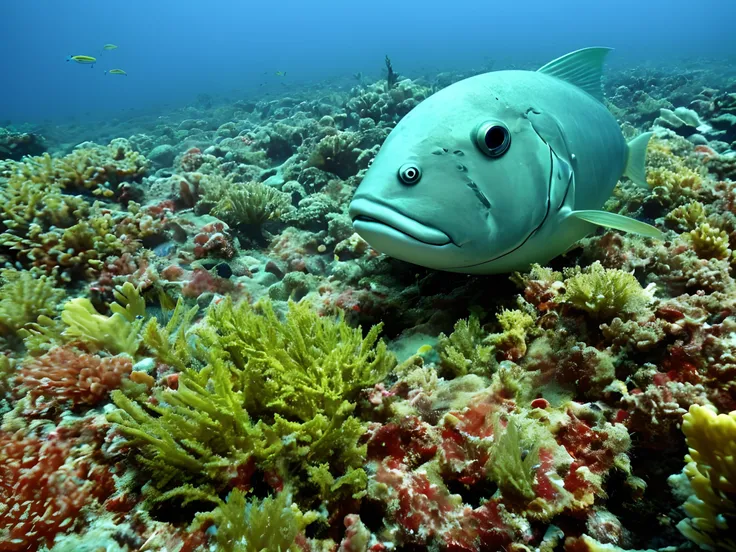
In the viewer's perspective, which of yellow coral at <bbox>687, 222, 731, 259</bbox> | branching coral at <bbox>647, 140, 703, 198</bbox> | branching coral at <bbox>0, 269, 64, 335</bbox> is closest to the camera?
yellow coral at <bbox>687, 222, 731, 259</bbox>

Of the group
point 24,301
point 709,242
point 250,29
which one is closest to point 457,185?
point 709,242

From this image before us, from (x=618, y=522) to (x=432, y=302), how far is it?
72.3 inches

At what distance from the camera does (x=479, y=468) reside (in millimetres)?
1753

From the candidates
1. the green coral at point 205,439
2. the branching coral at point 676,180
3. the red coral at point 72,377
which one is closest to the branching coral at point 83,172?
Result: the red coral at point 72,377

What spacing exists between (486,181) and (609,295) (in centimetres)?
102

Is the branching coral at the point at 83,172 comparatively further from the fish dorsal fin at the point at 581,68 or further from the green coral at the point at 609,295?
the green coral at the point at 609,295

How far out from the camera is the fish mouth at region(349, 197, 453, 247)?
6.78 feet

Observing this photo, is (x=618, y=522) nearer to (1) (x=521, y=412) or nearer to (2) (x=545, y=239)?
(1) (x=521, y=412)

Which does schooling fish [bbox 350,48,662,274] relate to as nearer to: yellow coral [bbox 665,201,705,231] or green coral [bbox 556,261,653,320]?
green coral [bbox 556,261,653,320]

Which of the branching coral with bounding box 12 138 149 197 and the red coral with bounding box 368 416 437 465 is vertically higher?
the branching coral with bounding box 12 138 149 197

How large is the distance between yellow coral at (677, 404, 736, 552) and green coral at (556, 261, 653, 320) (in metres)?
0.88

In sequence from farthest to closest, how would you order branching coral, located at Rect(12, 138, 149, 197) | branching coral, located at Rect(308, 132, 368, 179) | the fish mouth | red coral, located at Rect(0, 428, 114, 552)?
branching coral, located at Rect(308, 132, 368, 179), branching coral, located at Rect(12, 138, 149, 197), the fish mouth, red coral, located at Rect(0, 428, 114, 552)

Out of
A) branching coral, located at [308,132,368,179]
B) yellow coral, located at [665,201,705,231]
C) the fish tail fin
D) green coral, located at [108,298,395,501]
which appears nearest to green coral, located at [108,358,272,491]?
green coral, located at [108,298,395,501]

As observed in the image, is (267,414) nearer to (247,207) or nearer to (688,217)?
(247,207)
